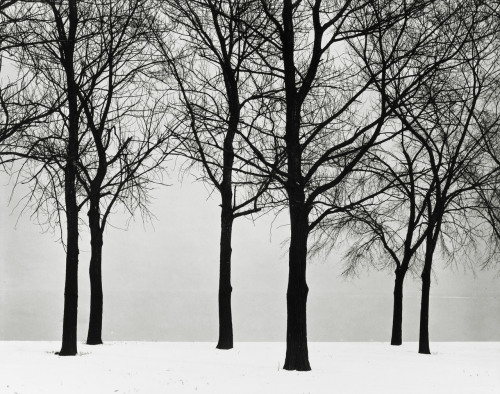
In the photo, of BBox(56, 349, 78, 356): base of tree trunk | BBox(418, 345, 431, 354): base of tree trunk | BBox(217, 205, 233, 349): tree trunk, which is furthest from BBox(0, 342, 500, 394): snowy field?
BBox(217, 205, 233, 349): tree trunk

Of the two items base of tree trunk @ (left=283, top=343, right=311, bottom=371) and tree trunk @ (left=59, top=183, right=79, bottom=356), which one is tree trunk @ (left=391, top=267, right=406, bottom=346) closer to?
base of tree trunk @ (left=283, top=343, right=311, bottom=371)

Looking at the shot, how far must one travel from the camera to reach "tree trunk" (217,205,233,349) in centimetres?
2216

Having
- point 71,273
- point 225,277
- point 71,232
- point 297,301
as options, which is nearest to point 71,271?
point 71,273

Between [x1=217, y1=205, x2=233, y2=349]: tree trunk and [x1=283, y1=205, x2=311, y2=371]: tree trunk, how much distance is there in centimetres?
537

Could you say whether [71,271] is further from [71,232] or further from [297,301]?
[297,301]

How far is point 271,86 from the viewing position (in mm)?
23781

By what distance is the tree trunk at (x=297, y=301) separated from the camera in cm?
1678

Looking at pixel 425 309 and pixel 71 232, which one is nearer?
pixel 71 232

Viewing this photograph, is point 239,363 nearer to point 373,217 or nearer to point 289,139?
point 289,139

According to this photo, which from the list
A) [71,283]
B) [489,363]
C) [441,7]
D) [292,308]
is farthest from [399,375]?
[441,7]

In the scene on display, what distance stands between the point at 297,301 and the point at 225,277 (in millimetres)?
5755

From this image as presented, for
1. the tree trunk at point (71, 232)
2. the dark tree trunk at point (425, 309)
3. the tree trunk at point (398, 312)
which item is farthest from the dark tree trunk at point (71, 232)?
the tree trunk at point (398, 312)

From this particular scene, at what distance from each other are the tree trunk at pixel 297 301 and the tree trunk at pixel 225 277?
5.37 m

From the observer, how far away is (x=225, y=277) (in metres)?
22.3
